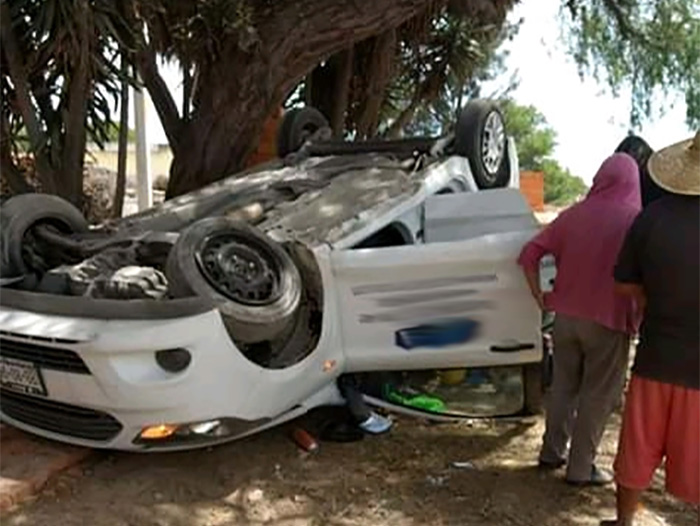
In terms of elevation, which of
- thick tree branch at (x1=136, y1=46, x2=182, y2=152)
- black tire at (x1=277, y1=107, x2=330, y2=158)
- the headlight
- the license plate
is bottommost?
the license plate

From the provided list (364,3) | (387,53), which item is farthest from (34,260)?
(387,53)

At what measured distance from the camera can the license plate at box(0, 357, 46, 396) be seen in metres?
4.02

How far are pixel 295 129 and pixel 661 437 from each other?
451 cm

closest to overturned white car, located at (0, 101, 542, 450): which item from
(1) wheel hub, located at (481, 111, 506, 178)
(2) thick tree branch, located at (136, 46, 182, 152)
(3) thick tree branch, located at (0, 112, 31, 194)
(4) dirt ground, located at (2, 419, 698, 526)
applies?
(4) dirt ground, located at (2, 419, 698, 526)

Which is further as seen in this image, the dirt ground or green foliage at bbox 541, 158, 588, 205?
green foliage at bbox 541, 158, 588, 205

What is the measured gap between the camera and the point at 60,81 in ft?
25.1

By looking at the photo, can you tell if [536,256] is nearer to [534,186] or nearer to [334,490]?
[334,490]

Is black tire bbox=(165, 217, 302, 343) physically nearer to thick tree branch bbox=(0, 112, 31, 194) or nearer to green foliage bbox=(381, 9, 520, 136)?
thick tree branch bbox=(0, 112, 31, 194)

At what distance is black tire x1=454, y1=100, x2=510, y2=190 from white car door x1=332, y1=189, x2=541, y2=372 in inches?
58.7

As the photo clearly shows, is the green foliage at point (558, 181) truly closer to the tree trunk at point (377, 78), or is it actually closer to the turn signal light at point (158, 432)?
the tree trunk at point (377, 78)

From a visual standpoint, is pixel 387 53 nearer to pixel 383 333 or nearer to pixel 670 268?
pixel 383 333

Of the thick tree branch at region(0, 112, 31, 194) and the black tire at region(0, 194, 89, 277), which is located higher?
the thick tree branch at region(0, 112, 31, 194)

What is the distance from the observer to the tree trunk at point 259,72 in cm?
870

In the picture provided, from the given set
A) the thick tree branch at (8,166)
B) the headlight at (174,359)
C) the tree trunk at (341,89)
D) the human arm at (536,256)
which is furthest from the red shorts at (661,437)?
the tree trunk at (341,89)
